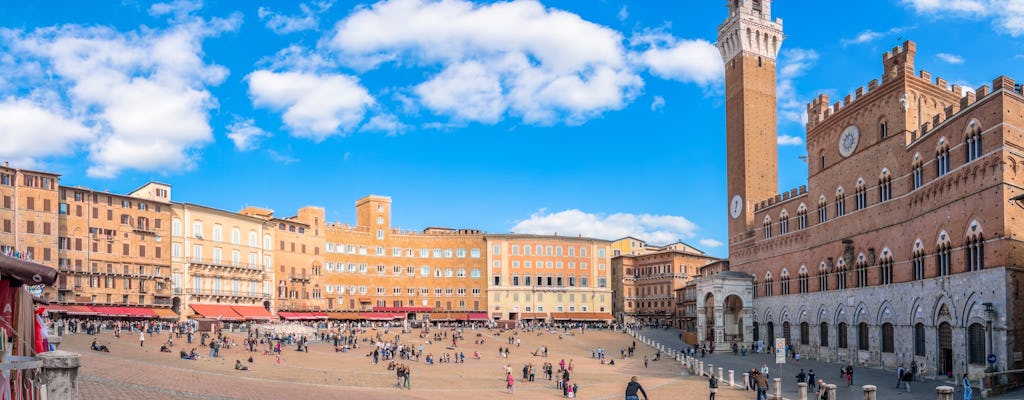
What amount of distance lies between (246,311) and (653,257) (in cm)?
5348

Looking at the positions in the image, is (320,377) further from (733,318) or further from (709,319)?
(733,318)

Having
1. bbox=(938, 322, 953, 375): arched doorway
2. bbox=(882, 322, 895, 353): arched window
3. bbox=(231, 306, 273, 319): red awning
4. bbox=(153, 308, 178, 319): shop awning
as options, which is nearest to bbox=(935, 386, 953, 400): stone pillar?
bbox=(938, 322, 953, 375): arched doorway

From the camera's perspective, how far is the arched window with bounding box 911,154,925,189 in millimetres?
43625

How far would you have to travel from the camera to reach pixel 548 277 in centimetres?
10388

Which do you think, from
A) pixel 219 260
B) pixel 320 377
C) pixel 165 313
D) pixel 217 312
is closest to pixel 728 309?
pixel 320 377

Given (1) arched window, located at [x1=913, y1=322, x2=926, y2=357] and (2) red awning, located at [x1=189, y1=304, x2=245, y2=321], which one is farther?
(2) red awning, located at [x1=189, y1=304, x2=245, y2=321]

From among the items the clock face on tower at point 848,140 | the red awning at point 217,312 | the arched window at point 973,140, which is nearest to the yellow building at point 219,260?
the red awning at point 217,312

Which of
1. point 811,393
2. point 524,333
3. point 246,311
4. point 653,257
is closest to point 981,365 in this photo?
point 811,393

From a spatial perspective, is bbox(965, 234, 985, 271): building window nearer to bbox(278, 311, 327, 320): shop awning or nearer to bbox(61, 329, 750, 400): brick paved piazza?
bbox(61, 329, 750, 400): brick paved piazza

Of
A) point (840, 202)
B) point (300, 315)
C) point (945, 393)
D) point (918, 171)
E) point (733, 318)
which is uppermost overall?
point (918, 171)

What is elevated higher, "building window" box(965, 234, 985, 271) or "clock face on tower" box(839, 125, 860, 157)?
"clock face on tower" box(839, 125, 860, 157)

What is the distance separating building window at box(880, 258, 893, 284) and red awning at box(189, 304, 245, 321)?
5596 cm

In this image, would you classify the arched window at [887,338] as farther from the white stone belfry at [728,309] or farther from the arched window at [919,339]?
the white stone belfry at [728,309]

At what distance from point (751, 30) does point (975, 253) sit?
40.7 m
